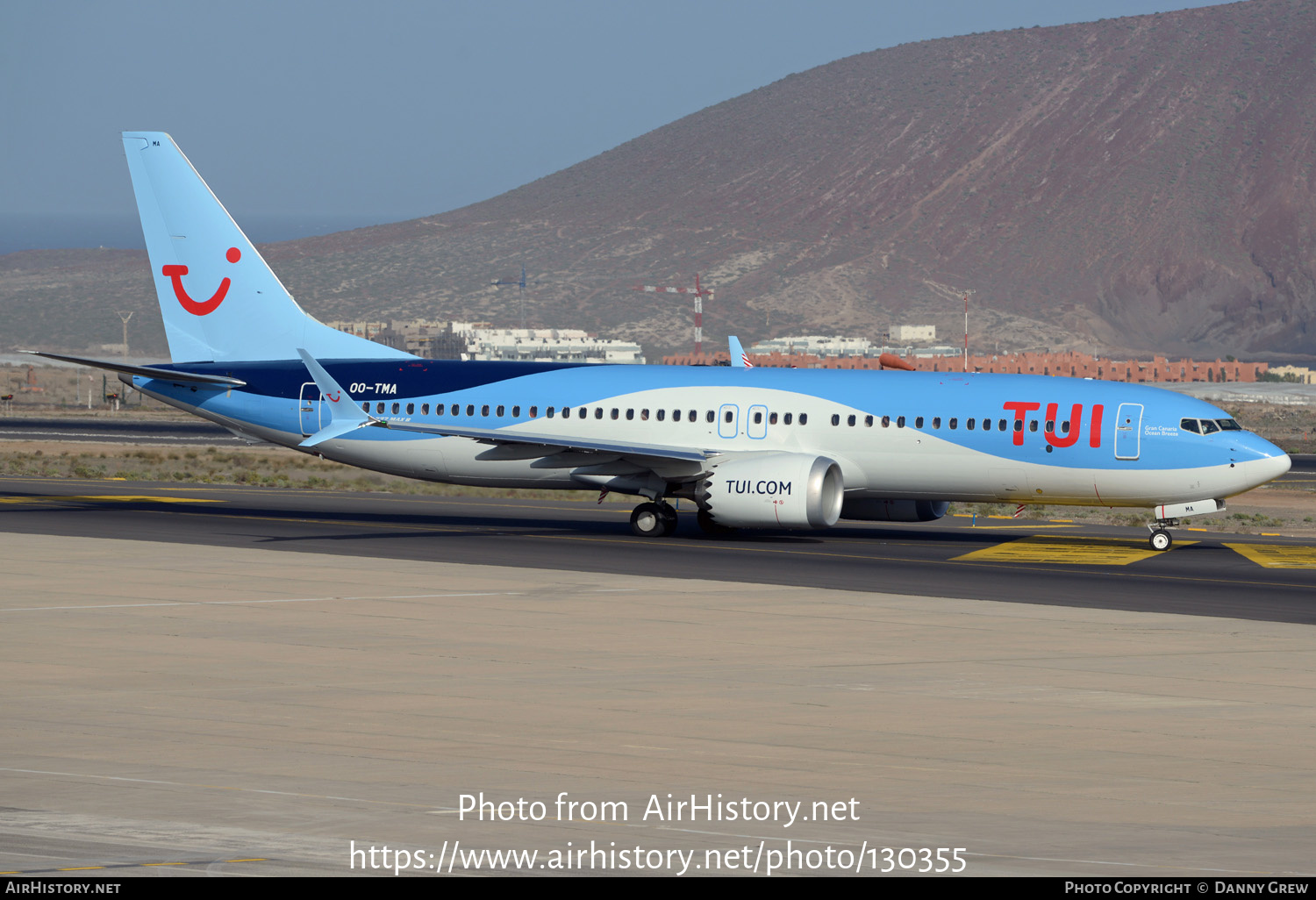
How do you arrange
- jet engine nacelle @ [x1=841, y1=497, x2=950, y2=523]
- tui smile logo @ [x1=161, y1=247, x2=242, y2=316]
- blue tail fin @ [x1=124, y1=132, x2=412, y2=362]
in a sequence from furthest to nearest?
tui smile logo @ [x1=161, y1=247, x2=242, y2=316]
blue tail fin @ [x1=124, y1=132, x2=412, y2=362]
jet engine nacelle @ [x1=841, y1=497, x2=950, y2=523]

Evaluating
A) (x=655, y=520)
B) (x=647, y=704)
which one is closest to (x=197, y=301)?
(x=655, y=520)

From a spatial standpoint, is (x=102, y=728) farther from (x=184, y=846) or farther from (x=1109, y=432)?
(x=1109, y=432)

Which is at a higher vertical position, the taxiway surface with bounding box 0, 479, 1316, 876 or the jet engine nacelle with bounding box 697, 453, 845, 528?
the jet engine nacelle with bounding box 697, 453, 845, 528

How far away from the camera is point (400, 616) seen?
90.5 ft

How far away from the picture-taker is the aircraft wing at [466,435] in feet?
128

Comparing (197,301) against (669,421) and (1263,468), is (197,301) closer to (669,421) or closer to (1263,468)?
(669,421)

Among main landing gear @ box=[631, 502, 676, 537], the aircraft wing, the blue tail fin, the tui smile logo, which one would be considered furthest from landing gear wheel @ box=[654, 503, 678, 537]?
the tui smile logo

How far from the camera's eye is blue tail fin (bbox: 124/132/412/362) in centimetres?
4491

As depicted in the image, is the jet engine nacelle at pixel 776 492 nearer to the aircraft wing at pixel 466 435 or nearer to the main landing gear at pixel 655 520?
the aircraft wing at pixel 466 435

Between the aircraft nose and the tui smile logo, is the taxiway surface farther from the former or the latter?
the tui smile logo

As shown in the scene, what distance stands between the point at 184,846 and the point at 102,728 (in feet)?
19.9

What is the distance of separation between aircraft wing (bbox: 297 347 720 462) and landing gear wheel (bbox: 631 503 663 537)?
156 cm

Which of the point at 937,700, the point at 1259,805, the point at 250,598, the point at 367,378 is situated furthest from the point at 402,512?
the point at 1259,805

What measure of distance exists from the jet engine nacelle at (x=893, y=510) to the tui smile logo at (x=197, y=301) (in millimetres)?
17721
